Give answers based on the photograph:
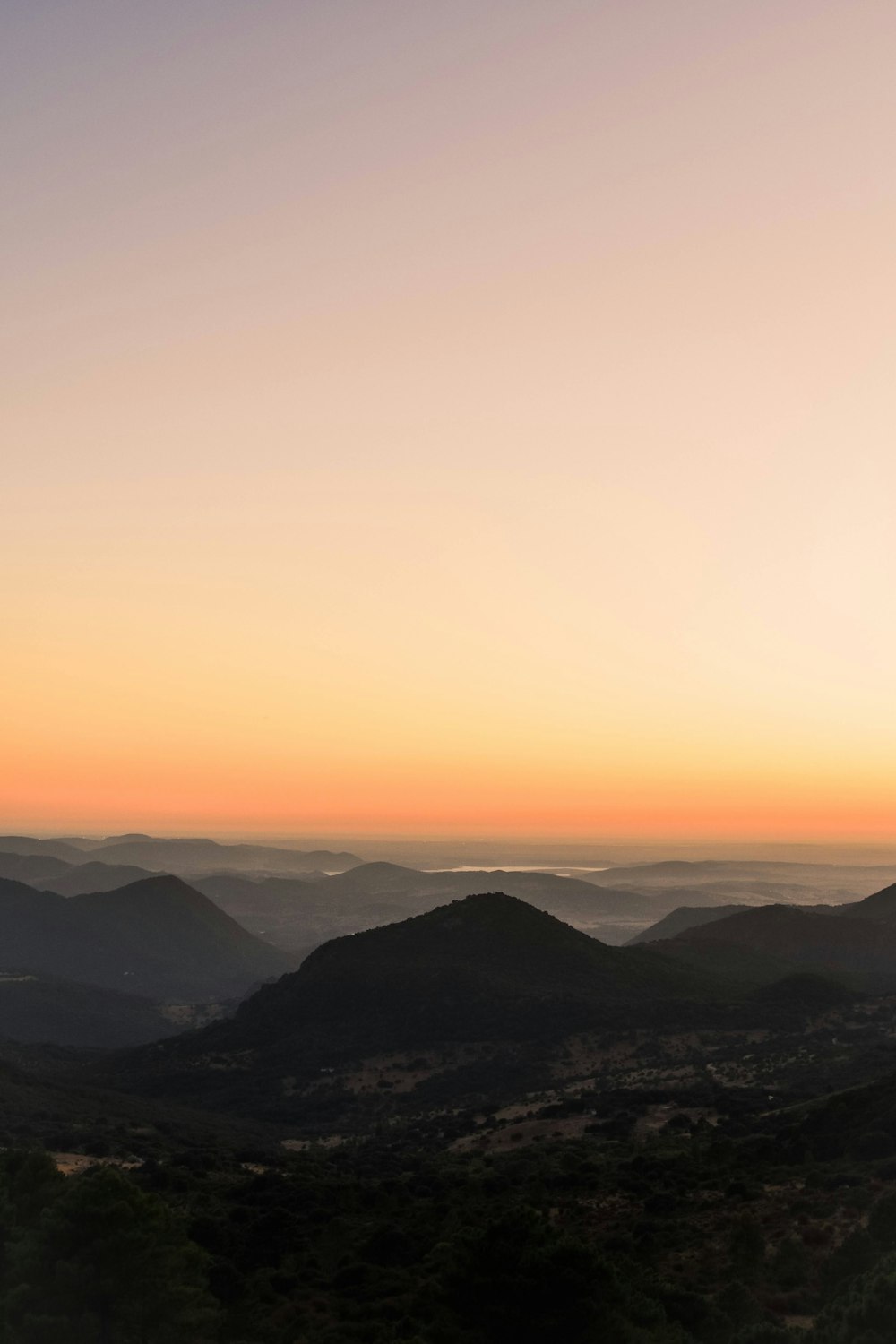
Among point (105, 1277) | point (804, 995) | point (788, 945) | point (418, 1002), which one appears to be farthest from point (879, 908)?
point (105, 1277)

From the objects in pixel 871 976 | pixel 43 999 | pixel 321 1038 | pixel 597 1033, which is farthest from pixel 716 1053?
pixel 43 999

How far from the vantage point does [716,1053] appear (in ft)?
251

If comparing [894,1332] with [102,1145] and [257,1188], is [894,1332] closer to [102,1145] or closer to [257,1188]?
[257,1188]

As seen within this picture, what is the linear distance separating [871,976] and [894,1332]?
117089mm

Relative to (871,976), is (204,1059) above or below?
below

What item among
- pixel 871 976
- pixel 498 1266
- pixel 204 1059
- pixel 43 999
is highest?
pixel 498 1266

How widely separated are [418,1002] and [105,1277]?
3395 inches

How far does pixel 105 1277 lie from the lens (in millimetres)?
24266

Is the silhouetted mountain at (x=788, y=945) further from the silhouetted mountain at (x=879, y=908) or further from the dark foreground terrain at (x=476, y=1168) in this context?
the dark foreground terrain at (x=476, y=1168)

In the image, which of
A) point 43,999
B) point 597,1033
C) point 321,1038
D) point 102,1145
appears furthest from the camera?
point 43,999

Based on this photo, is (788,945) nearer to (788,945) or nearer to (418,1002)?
(788,945)

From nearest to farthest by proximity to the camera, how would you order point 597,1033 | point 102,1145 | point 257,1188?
point 257,1188
point 102,1145
point 597,1033

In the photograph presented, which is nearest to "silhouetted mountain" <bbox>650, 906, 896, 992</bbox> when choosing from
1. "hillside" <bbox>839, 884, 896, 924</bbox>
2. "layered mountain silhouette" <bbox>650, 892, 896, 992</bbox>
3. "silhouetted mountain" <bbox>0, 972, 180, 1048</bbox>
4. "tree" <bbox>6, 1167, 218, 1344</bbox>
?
"layered mountain silhouette" <bbox>650, 892, 896, 992</bbox>

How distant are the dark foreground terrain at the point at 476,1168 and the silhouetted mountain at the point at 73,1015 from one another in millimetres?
55217
